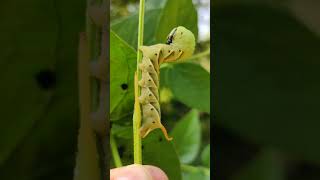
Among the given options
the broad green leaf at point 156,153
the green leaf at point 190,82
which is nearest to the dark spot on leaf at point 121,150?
the broad green leaf at point 156,153

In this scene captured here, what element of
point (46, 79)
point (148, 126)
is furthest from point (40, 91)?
point (148, 126)

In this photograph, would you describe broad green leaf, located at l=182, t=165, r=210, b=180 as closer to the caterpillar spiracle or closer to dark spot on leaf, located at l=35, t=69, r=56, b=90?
the caterpillar spiracle

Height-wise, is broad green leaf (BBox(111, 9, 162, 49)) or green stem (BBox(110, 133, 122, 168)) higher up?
broad green leaf (BBox(111, 9, 162, 49))

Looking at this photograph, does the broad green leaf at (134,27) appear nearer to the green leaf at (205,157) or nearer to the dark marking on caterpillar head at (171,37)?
the dark marking on caterpillar head at (171,37)

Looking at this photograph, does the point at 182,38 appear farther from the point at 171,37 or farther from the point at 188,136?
the point at 188,136

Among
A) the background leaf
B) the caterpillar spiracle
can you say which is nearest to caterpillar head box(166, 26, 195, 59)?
the caterpillar spiracle

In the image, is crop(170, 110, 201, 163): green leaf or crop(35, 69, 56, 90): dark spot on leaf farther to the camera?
crop(170, 110, 201, 163): green leaf
